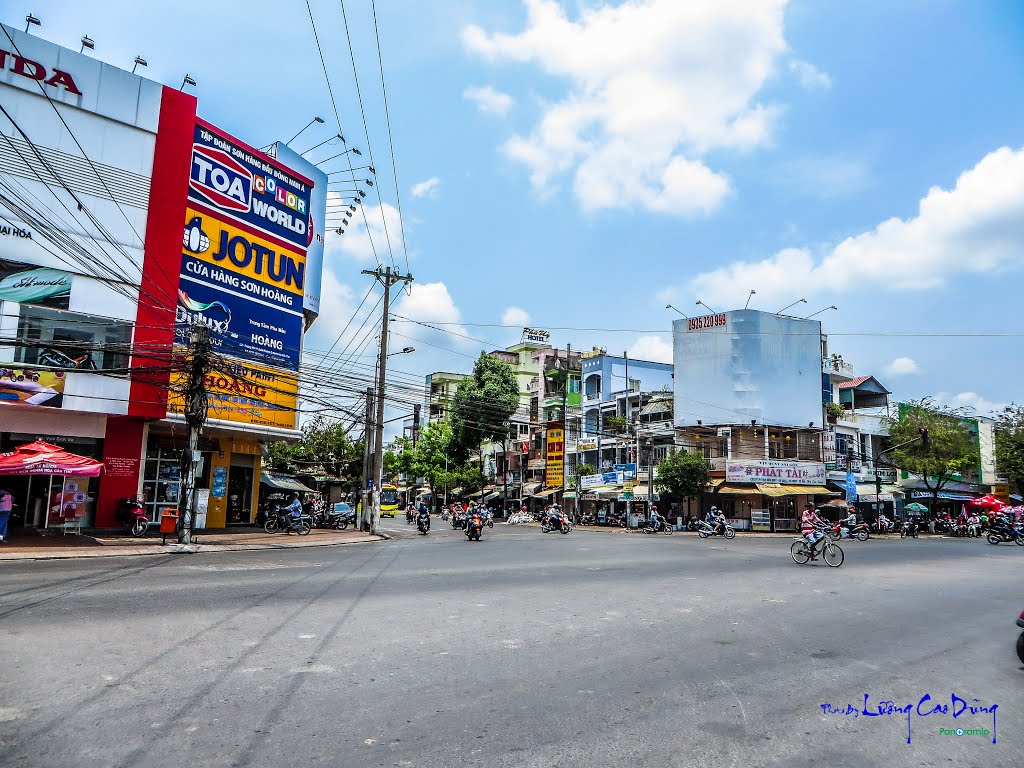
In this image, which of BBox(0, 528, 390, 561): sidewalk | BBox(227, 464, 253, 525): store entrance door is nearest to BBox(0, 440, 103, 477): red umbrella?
BBox(0, 528, 390, 561): sidewalk

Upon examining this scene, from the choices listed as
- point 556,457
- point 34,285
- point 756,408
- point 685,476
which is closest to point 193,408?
point 34,285

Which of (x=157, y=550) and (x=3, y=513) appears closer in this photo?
(x=3, y=513)

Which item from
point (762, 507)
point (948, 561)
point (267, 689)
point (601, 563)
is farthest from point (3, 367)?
point (762, 507)

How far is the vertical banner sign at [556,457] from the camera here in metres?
50.3

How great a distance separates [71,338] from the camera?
22.7m

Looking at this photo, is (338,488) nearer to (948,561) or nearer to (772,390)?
(772,390)

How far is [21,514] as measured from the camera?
23.2 m

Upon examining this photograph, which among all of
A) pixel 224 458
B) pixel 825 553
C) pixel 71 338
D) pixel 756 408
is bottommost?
pixel 825 553

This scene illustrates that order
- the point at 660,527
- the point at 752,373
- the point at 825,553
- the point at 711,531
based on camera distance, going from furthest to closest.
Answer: the point at 752,373 < the point at 660,527 < the point at 711,531 < the point at 825,553

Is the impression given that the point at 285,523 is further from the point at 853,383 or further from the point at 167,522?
the point at 853,383

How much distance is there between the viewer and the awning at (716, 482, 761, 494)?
44.7 m

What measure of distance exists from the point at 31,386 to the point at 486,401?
127 feet

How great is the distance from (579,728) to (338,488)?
46.4m

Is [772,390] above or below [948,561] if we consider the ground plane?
above
